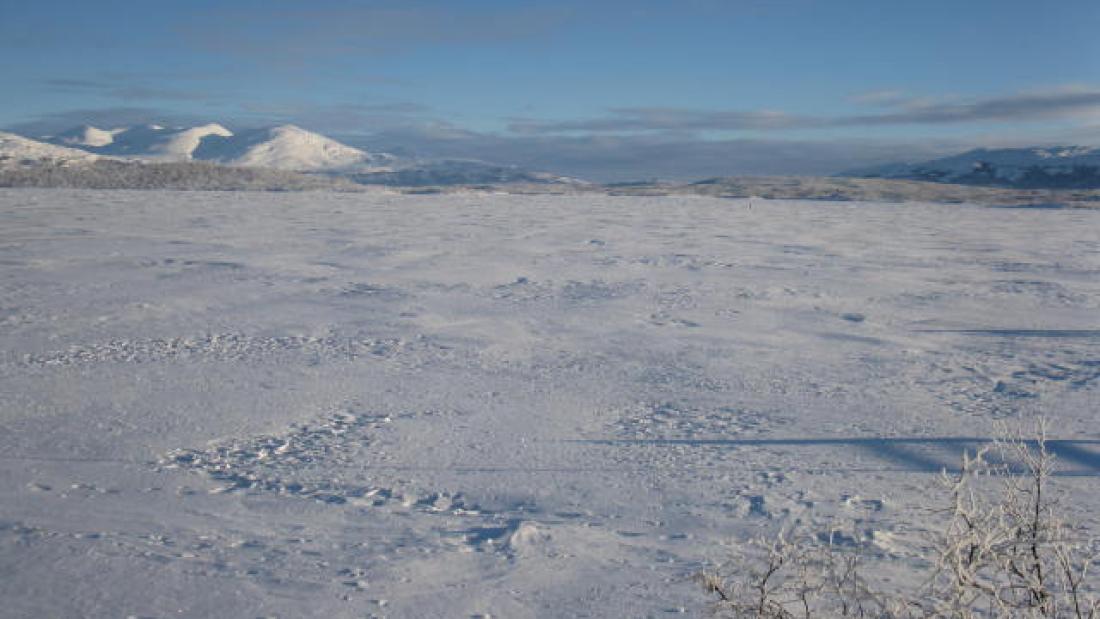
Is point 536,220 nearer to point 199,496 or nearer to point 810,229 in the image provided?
point 810,229

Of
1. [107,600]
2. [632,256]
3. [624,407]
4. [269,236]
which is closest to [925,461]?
[624,407]

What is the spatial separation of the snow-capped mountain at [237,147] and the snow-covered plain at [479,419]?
495ft

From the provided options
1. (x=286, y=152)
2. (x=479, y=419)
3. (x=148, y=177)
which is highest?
(x=286, y=152)

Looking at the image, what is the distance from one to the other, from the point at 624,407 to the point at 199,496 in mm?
2880

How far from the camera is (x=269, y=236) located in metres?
17.2

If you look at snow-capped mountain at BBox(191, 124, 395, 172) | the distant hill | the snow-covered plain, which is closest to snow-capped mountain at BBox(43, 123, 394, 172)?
snow-capped mountain at BBox(191, 124, 395, 172)

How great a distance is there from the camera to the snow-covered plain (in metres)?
3.82

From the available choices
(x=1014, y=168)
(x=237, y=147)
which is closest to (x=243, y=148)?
(x=237, y=147)

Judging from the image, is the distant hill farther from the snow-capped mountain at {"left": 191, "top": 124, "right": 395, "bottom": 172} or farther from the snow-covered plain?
the snow-capped mountain at {"left": 191, "top": 124, "right": 395, "bottom": 172}

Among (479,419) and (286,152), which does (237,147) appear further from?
(479,419)

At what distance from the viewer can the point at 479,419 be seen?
591 cm

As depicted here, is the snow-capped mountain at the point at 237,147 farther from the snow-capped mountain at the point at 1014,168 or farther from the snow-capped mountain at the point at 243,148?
the snow-capped mountain at the point at 1014,168

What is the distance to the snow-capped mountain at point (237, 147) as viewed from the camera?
166 meters

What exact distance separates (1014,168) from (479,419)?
89481 millimetres
